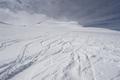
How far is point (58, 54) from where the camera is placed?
2439mm

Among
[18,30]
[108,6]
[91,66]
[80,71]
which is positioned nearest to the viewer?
[80,71]

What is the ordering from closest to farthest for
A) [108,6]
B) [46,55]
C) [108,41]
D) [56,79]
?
1. [56,79]
2. [46,55]
3. [108,41]
4. [108,6]

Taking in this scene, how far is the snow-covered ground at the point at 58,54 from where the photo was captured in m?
1.92

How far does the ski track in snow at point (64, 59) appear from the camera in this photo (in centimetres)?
189

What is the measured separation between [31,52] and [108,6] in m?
3.94

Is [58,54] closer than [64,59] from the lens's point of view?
No

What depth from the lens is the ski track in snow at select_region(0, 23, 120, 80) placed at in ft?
6.21

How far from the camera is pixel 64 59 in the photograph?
7.54ft

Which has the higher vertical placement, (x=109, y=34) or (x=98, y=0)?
(x=98, y=0)

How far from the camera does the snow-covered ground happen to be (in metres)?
1.92

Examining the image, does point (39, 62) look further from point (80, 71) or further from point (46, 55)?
point (80, 71)

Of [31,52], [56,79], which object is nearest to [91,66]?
[56,79]

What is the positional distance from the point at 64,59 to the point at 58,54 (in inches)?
7.2

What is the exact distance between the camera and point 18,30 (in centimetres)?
347
